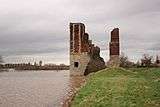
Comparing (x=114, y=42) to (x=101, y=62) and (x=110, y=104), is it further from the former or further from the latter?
(x=110, y=104)

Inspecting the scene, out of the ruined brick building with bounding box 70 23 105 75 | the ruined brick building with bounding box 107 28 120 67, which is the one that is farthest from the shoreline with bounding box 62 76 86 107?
the ruined brick building with bounding box 107 28 120 67

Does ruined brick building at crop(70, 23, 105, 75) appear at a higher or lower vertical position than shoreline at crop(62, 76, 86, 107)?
higher

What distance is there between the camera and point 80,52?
53469 millimetres

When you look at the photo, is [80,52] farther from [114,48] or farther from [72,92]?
[72,92]

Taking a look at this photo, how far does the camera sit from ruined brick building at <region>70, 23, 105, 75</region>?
5284 centimetres

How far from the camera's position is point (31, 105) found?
17.9 m

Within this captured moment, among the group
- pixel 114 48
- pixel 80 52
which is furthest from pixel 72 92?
pixel 114 48

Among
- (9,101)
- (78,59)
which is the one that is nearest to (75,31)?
(78,59)

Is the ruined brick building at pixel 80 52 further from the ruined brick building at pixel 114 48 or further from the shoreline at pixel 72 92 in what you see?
the shoreline at pixel 72 92

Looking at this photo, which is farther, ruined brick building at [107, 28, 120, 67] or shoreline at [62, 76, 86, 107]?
ruined brick building at [107, 28, 120, 67]

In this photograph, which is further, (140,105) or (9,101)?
(9,101)

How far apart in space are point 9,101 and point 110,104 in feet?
25.6

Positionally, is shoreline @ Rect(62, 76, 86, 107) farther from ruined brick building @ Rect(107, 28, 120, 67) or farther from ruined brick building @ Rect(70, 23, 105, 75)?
ruined brick building @ Rect(107, 28, 120, 67)

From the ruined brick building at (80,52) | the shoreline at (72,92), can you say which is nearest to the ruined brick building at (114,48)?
the ruined brick building at (80,52)
